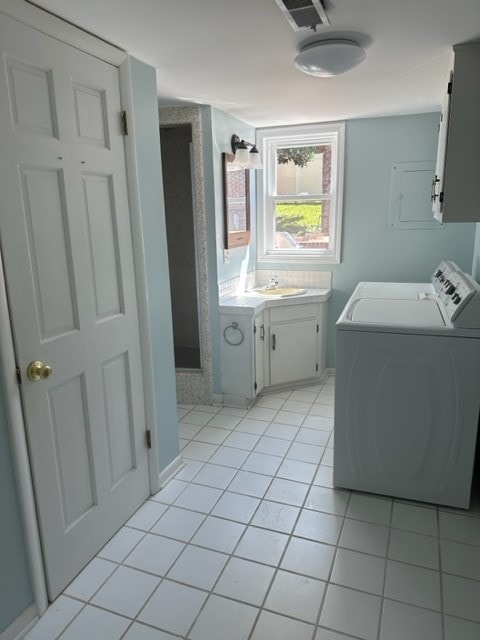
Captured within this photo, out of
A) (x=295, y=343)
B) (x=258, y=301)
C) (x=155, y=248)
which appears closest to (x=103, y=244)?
(x=155, y=248)

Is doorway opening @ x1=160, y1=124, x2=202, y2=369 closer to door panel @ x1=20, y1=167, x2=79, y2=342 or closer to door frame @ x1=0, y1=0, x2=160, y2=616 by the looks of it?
door frame @ x1=0, y1=0, x2=160, y2=616

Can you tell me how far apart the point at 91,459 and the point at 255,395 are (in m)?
1.75

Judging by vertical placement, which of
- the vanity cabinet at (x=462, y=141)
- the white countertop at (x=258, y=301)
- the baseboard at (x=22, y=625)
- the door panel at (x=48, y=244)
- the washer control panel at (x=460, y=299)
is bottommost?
the baseboard at (x=22, y=625)

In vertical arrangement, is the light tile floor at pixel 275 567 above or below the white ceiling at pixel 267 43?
below

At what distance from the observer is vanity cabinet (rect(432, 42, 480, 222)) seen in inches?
79.5

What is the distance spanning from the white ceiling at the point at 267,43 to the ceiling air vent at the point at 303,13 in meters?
0.04

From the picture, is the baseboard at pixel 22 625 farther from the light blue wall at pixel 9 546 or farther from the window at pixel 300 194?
the window at pixel 300 194

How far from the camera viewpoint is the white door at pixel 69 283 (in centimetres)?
155

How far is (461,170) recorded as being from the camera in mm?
2121

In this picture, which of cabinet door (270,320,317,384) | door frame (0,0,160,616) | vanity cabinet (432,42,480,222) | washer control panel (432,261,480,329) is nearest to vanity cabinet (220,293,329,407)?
cabinet door (270,320,317,384)

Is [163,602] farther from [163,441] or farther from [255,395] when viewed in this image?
[255,395]

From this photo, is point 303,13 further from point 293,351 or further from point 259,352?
point 293,351

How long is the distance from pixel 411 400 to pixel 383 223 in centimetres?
197

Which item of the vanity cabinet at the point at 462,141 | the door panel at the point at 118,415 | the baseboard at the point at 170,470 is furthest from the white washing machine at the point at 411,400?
the door panel at the point at 118,415
